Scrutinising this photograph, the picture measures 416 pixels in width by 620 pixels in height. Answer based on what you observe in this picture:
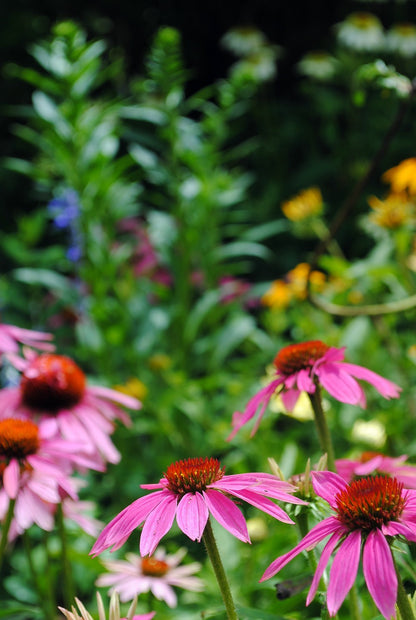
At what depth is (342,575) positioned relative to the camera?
1.28ft

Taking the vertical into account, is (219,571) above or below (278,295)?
below

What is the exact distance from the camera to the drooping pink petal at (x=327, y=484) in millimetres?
468

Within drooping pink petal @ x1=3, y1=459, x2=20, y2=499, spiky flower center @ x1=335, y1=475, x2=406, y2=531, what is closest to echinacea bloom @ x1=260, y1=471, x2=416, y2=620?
spiky flower center @ x1=335, y1=475, x2=406, y2=531

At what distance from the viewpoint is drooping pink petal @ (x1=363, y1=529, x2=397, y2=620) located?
0.35 meters

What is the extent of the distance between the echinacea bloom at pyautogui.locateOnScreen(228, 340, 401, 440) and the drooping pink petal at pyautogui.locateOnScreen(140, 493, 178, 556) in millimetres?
120

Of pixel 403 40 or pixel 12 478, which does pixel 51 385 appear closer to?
pixel 12 478

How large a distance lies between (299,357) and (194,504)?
8.4 inches

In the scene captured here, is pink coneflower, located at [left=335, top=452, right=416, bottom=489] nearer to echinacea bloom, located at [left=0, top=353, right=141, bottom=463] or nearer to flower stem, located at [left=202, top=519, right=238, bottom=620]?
flower stem, located at [left=202, top=519, right=238, bottom=620]

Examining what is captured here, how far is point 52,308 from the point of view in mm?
2131

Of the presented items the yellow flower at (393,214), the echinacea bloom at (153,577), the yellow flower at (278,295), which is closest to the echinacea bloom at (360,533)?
the echinacea bloom at (153,577)

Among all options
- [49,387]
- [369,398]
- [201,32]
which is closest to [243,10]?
[201,32]

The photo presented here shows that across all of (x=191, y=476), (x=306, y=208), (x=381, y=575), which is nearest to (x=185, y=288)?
(x=306, y=208)

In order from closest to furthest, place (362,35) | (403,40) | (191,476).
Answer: (191,476), (403,40), (362,35)

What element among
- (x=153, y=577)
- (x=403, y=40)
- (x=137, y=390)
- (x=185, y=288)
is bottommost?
(x=153, y=577)
